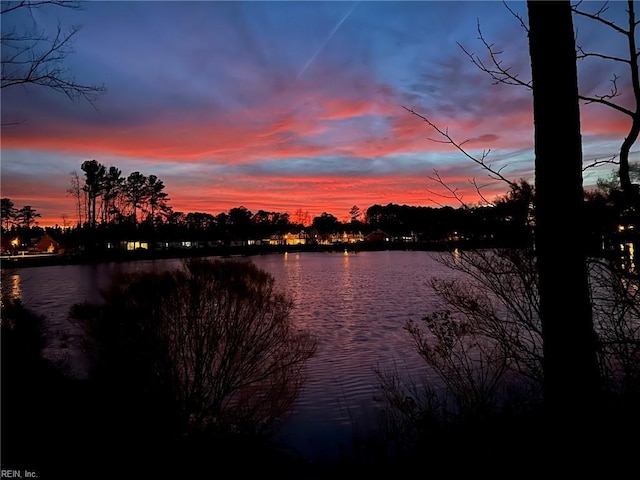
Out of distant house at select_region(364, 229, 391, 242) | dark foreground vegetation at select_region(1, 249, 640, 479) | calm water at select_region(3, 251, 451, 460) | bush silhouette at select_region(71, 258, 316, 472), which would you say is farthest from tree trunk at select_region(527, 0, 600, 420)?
distant house at select_region(364, 229, 391, 242)

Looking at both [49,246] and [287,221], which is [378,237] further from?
[49,246]

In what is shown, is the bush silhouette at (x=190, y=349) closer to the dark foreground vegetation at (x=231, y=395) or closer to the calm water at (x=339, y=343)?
the dark foreground vegetation at (x=231, y=395)

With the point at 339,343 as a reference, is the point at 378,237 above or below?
above

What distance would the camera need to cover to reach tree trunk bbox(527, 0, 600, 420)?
2875 mm

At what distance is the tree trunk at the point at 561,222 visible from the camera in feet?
9.43

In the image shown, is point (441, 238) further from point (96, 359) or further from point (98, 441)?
point (96, 359)

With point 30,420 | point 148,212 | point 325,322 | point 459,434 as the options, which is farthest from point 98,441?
point 148,212

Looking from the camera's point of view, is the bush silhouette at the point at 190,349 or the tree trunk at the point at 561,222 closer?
the tree trunk at the point at 561,222

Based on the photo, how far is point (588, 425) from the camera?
2.86 metres

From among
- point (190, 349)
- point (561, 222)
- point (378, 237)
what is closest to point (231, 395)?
point (190, 349)

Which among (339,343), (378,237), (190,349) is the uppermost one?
(378,237)

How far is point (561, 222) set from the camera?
2.89m

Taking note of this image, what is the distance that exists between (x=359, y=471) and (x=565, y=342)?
13.8 ft

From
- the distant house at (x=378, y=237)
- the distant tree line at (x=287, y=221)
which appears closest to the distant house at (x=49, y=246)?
the distant tree line at (x=287, y=221)
